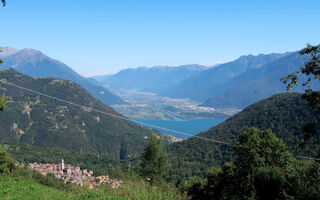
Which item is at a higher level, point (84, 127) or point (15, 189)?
point (15, 189)

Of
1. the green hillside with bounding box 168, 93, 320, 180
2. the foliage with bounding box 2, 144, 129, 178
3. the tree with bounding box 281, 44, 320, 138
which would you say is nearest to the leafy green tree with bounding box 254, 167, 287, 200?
the tree with bounding box 281, 44, 320, 138

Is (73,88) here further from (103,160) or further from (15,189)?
(15,189)

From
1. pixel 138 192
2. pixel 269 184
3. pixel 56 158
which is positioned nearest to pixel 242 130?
pixel 269 184

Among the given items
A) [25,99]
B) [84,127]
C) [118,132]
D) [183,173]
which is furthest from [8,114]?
[183,173]

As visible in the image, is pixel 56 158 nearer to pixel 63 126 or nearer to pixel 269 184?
pixel 63 126

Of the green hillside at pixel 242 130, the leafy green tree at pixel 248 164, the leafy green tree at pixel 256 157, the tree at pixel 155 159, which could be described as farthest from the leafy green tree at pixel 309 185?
the green hillside at pixel 242 130

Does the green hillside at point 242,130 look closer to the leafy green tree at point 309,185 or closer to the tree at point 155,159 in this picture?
the tree at point 155,159

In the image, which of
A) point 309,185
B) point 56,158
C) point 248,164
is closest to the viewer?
point 309,185
